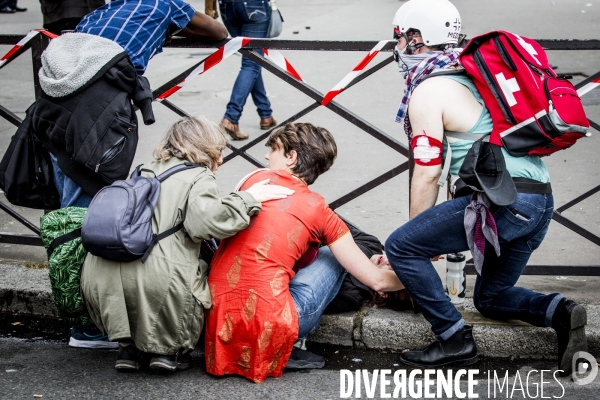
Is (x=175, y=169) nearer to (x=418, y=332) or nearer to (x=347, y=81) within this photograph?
(x=347, y=81)

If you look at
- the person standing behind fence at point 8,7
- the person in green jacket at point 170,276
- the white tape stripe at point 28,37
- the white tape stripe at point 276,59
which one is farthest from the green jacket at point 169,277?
the person standing behind fence at point 8,7

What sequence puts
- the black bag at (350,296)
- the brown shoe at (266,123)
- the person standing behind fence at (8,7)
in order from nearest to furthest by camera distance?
the black bag at (350,296) < the brown shoe at (266,123) < the person standing behind fence at (8,7)

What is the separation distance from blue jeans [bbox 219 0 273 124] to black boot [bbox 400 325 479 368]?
374 cm

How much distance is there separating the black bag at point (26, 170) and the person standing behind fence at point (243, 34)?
3109 mm

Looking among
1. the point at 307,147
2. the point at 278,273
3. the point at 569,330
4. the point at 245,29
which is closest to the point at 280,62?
the point at 307,147

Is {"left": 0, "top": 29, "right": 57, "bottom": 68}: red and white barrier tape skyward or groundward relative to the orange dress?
skyward

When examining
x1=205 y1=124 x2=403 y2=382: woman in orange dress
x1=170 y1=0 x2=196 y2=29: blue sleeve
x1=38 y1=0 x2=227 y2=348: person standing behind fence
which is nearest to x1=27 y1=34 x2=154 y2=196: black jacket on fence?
x1=38 y1=0 x2=227 y2=348: person standing behind fence

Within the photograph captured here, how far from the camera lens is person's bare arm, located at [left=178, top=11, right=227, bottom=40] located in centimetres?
421

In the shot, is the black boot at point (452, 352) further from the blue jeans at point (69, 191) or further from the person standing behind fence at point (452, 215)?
the blue jeans at point (69, 191)

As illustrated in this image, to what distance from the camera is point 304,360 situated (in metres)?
3.66

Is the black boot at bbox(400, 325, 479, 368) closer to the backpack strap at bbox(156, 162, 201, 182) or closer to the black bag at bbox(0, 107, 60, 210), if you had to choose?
the backpack strap at bbox(156, 162, 201, 182)

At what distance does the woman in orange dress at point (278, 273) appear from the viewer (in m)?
3.42

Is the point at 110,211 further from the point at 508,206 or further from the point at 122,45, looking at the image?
the point at 508,206

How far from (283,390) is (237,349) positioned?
259 millimetres
